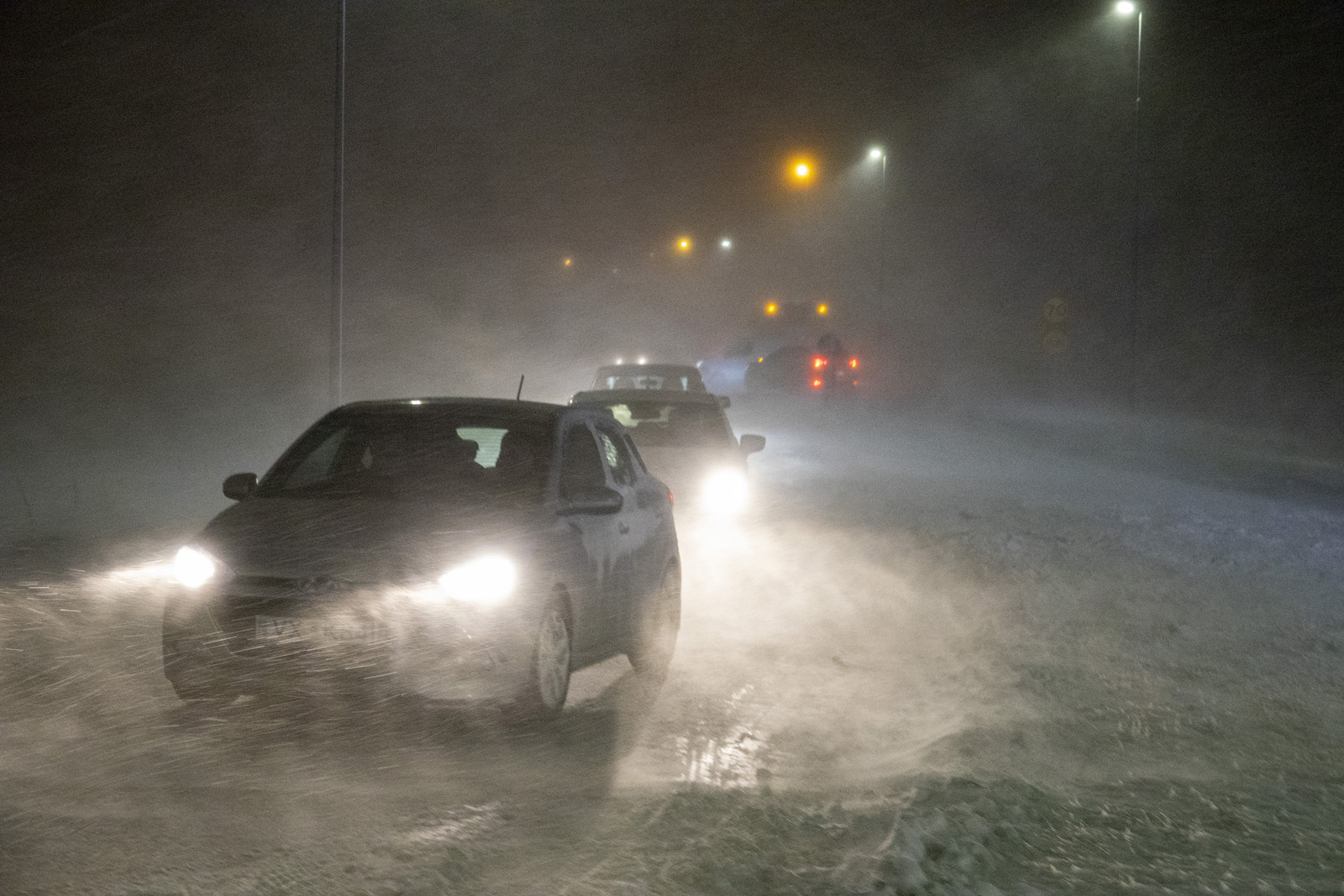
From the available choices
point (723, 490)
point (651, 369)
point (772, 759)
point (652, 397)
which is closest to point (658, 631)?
point (772, 759)

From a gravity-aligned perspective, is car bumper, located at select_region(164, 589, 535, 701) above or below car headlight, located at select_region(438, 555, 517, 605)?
below

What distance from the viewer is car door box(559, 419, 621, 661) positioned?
6348mm

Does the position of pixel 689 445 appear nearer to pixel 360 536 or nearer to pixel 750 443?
pixel 750 443

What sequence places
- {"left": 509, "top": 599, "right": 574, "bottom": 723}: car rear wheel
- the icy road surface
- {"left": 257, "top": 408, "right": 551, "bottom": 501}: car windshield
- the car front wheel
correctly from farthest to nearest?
{"left": 257, "top": 408, "right": 551, "bottom": 501}: car windshield, {"left": 509, "top": 599, "right": 574, "bottom": 723}: car rear wheel, the car front wheel, the icy road surface

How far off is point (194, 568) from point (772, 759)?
8.28 feet

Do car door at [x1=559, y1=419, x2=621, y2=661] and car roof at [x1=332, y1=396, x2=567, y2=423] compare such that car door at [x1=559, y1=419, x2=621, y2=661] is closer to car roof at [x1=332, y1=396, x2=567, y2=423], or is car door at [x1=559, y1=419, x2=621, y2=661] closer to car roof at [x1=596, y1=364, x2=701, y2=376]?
car roof at [x1=332, y1=396, x2=567, y2=423]

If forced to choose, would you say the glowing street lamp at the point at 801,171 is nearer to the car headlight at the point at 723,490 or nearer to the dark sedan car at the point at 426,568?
the car headlight at the point at 723,490

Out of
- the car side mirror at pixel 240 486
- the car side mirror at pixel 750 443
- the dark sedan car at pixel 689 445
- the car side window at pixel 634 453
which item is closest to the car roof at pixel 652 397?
the dark sedan car at pixel 689 445

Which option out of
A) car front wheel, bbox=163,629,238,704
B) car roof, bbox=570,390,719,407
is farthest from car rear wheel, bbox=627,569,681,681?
car roof, bbox=570,390,719,407

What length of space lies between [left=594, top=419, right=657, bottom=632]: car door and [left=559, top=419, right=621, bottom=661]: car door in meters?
0.06

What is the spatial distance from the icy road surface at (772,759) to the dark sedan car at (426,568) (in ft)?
0.78

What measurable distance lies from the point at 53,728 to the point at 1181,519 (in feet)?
40.2

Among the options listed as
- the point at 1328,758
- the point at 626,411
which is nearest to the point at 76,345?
the point at 626,411

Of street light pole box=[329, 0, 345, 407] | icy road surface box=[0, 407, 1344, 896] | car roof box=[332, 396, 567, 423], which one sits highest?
street light pole box=[329, 0, 345, 407]
